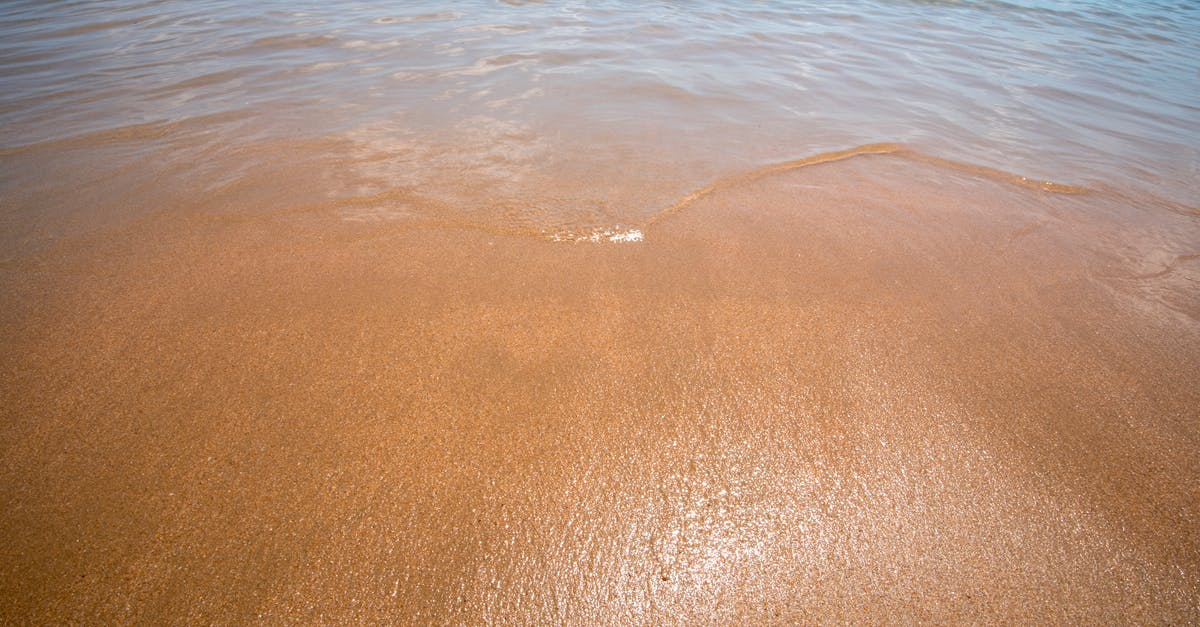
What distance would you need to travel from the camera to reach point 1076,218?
285cm

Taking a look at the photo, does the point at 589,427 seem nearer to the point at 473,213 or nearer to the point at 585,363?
the point at 585,363

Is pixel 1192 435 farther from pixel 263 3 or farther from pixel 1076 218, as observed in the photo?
pixel 263 3

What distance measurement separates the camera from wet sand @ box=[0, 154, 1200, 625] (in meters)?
1.29

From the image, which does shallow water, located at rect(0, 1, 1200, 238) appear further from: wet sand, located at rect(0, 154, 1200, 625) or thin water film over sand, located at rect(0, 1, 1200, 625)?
wet sand, located at rect(0, 154, 1200, 625)

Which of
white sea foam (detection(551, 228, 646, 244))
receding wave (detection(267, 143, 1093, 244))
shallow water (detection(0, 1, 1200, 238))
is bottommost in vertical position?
white sea foam (detection(551, 228, 646, 244))

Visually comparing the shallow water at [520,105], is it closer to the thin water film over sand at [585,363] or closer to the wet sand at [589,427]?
the thin water film over sand at [585,363]

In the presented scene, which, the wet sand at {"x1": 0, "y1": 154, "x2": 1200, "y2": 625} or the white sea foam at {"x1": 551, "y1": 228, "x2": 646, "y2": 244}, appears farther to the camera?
the white sea foam at {"x1": 551, "y1": 228, "x2": 646, "y2": 244}

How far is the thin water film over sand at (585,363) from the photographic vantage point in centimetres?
131

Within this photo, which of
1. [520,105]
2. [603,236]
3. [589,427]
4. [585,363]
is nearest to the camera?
[589,427]

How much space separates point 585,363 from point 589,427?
0.93 ft

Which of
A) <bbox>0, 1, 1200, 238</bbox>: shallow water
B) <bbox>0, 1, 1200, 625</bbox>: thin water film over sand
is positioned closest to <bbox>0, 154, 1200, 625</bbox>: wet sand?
<bbox>0, 1, 1200, 625</bbox>: thin water film over sand

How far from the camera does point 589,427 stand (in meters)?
1.65

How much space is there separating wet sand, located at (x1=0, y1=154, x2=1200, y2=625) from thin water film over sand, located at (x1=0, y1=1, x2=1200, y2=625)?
0.01 meters

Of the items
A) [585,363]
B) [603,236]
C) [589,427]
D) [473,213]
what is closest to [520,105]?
[473,213]
